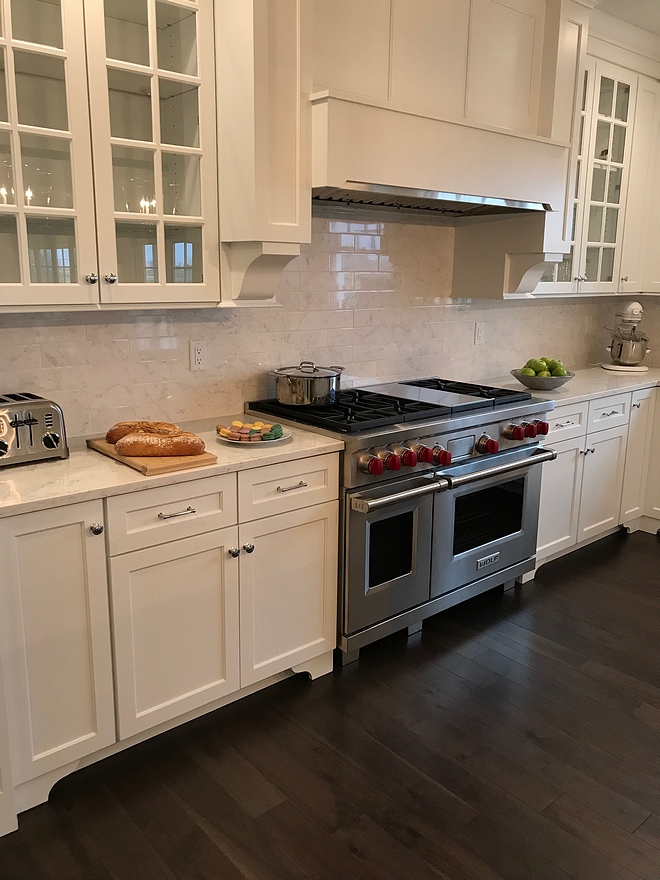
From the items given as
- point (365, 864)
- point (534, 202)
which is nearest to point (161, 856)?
point (365, 864)

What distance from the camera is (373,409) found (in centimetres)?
291

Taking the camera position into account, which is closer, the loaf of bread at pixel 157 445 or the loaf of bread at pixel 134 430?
the loaf of bread at pixel 157 445

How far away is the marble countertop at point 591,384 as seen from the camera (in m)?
3.74

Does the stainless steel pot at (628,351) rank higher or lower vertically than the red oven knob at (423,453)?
higher

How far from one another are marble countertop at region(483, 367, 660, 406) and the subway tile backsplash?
0.70 feet

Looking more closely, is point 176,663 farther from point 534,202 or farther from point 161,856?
point 534,202

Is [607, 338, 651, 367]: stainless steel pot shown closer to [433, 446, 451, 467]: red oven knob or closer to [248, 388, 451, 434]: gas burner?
[248, 388, 451, 434]: gas burner

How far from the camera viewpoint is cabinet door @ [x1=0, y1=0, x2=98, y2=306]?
2.03 meters

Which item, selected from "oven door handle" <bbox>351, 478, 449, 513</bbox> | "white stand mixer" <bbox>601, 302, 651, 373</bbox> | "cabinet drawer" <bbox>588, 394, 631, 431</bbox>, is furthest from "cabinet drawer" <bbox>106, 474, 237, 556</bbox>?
"white stand mixer" <bbox>601, 302, 651, 373</bbox>

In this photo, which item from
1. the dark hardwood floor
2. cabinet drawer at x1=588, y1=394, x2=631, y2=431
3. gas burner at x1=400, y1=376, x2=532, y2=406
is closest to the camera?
the dark hardwood floor

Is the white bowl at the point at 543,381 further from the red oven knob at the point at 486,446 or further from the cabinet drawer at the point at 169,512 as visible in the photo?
the cabinet drawer at the point at 169,512

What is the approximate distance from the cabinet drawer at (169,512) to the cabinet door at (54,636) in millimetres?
58

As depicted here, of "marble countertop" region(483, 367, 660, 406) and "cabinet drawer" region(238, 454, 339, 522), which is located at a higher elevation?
"marble countertop" region(483, 367, 660, 406)

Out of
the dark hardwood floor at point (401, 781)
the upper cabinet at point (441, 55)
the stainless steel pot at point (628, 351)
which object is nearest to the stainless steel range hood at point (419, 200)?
the upper cabinet at point (441, 55)
